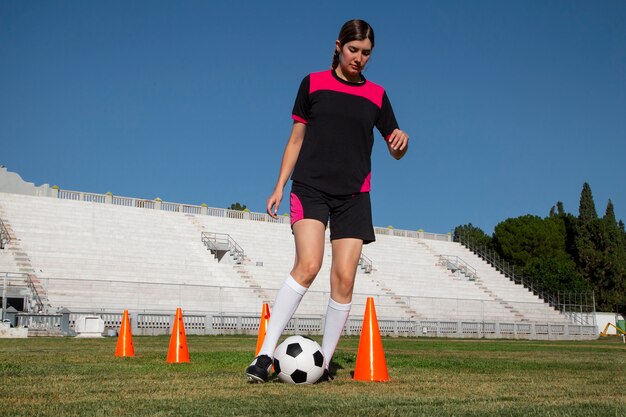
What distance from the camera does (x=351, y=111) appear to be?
5.18 metres

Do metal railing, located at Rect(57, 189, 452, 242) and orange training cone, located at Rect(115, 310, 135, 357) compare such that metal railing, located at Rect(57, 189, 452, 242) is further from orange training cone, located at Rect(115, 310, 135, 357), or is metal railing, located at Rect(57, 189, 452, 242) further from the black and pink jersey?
the black and pink jersey

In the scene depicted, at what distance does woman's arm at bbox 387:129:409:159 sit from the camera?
5324mm

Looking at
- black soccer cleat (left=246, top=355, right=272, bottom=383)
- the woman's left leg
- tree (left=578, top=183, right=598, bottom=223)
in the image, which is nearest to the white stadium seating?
tree (left=578, top=183, right=598, bottom=223)

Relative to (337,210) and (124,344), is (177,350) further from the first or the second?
(337,210)

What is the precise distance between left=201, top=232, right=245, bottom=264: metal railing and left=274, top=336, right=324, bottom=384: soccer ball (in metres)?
30.6

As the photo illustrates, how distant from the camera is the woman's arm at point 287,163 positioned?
5.16 m

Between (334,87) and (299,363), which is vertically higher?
(334,87)

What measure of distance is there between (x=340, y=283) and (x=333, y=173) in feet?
2.72

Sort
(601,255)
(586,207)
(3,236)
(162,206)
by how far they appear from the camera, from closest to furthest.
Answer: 1. (3,236)
2. (162,206)
3. (601,255)
4. (586,207)

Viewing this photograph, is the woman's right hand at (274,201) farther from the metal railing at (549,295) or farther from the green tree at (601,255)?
the green tree at (601,255)

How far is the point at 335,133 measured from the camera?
510cm

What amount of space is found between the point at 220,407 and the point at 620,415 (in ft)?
6.08

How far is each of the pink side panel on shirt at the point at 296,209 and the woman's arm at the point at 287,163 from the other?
161mm

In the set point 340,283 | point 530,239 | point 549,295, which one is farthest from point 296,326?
point 530,239
